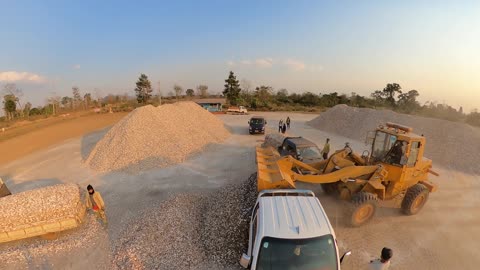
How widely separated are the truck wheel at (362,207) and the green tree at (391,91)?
50530 millimetres

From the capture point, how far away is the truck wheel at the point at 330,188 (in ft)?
34.1

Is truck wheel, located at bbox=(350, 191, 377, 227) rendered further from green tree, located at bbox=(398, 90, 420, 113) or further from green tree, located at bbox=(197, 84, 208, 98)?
green tree, located at bbox=(197, 84, 208, 98)

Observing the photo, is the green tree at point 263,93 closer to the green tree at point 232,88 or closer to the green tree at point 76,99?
the green tree at point 232,88

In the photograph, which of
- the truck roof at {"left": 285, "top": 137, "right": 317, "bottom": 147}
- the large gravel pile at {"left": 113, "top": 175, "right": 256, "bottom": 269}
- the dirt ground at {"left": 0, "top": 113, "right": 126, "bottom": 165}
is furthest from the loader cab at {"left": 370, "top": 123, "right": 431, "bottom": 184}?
the dirt ground at {"left": 0, "top": 113, "right": 126, "bottom": 165}

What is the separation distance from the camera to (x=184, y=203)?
9.74 metres

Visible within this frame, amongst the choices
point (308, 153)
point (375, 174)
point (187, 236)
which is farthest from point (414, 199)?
point (187, 236)

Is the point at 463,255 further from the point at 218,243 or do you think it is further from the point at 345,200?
the point at 218,243

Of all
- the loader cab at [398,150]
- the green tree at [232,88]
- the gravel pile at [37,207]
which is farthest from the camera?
the green tree at [232,88]

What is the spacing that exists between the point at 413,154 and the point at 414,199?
1737 mm

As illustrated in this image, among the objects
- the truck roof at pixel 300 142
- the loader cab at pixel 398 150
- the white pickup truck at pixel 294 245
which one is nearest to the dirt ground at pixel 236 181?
the loader cab at pixel 398 150

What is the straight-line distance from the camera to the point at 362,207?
27.6 feet

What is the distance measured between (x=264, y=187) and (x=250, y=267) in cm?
316

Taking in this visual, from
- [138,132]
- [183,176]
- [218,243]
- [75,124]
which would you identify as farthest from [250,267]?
[75,124]

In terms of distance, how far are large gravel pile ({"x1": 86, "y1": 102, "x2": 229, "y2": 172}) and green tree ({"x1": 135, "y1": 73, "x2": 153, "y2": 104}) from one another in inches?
1740
